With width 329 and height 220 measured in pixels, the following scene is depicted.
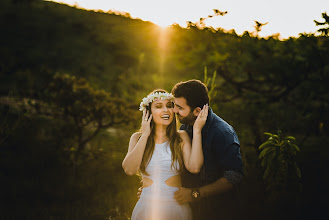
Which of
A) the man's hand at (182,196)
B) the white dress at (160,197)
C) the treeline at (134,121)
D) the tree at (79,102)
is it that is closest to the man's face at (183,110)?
the white dress at (160,197)

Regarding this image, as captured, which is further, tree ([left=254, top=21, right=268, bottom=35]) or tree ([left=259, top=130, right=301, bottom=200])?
tree ([left=254, top=21, right=268, bottom=35])

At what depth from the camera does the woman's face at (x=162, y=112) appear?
2.95 metres

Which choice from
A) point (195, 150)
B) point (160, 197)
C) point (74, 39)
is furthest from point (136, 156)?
point (74, 39)

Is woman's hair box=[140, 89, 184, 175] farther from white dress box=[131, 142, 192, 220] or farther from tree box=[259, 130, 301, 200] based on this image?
tree box=[259, 130, 301, 200]

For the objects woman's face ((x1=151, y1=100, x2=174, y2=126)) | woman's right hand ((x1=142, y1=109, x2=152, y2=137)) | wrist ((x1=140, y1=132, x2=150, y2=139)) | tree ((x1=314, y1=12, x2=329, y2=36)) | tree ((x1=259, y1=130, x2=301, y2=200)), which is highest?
tree ((x1=314, y1=12, x2=329, y2=36))

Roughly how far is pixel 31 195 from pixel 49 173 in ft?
3.33

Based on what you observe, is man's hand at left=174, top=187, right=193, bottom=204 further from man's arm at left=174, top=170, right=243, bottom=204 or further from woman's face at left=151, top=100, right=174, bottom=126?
woman's face at left=151, top=100, right=174, bottom=126

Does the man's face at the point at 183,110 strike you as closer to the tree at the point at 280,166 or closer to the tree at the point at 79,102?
the tree at the point at 280,166

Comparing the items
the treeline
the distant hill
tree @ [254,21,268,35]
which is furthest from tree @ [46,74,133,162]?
the distant hill

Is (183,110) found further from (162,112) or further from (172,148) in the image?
(172,148)

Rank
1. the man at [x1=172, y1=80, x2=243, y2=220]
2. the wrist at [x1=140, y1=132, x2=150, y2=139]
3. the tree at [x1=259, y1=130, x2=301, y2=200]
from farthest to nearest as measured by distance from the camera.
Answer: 1. the tree at [x1=259, y1=130, x2=301, y2=200]
2. the man at [x1=172, y1=80, x2=243, y2=220]
3. the wrist at [x1=140, y1=132, x2=150, y2=139]

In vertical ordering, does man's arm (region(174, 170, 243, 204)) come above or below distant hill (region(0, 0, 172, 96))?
below

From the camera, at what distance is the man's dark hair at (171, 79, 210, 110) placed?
3.19 metres

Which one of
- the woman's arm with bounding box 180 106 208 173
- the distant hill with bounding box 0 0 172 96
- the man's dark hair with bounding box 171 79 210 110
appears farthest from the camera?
the distant hill with bounding box 0 0 172 96
